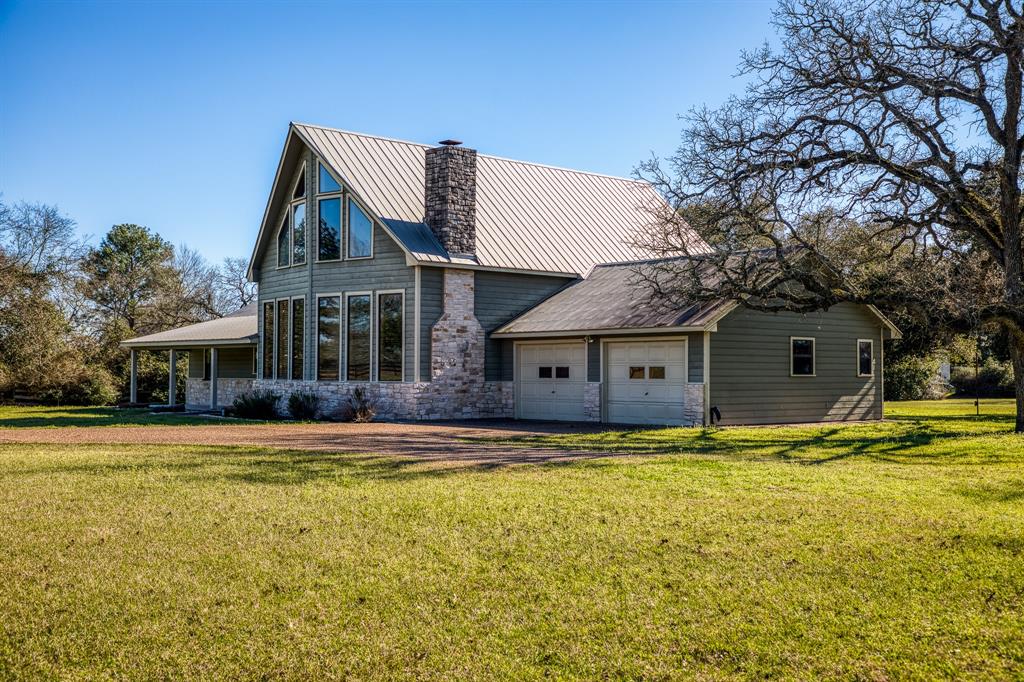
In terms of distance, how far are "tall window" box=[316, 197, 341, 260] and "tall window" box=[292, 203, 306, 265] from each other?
2.88 feet

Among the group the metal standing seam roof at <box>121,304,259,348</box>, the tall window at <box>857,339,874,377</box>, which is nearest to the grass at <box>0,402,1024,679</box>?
the tall window at <box>857,339,874,377</box>

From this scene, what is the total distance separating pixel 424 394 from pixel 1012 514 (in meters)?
15.8

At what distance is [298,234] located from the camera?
26422mm

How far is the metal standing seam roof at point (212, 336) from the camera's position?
29266 mm

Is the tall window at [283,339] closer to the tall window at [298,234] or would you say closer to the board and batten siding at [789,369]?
the tall window at [298,234]

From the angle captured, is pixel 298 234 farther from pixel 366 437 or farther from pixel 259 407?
pixel 366 437

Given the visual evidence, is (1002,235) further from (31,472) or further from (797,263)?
(31,472)

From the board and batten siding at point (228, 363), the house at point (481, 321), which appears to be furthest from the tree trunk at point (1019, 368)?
the board and batten siding at point (228, 363)

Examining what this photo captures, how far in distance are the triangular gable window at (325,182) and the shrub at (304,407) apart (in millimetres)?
5644

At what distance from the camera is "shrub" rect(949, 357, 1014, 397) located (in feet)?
131

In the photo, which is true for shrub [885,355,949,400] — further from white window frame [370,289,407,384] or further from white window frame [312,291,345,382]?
white window frame [312,291,345,382]

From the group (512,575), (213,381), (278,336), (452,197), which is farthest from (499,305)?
(512,575)

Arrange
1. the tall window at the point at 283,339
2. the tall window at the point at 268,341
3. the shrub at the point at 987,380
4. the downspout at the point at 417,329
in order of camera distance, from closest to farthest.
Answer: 1. the downspout at the point at 417,329
2. the tall window at the point at 283,339
3. the tall window at the point at 268,341
4. the shrub at the point at 987,380

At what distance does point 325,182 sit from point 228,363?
431 inches
